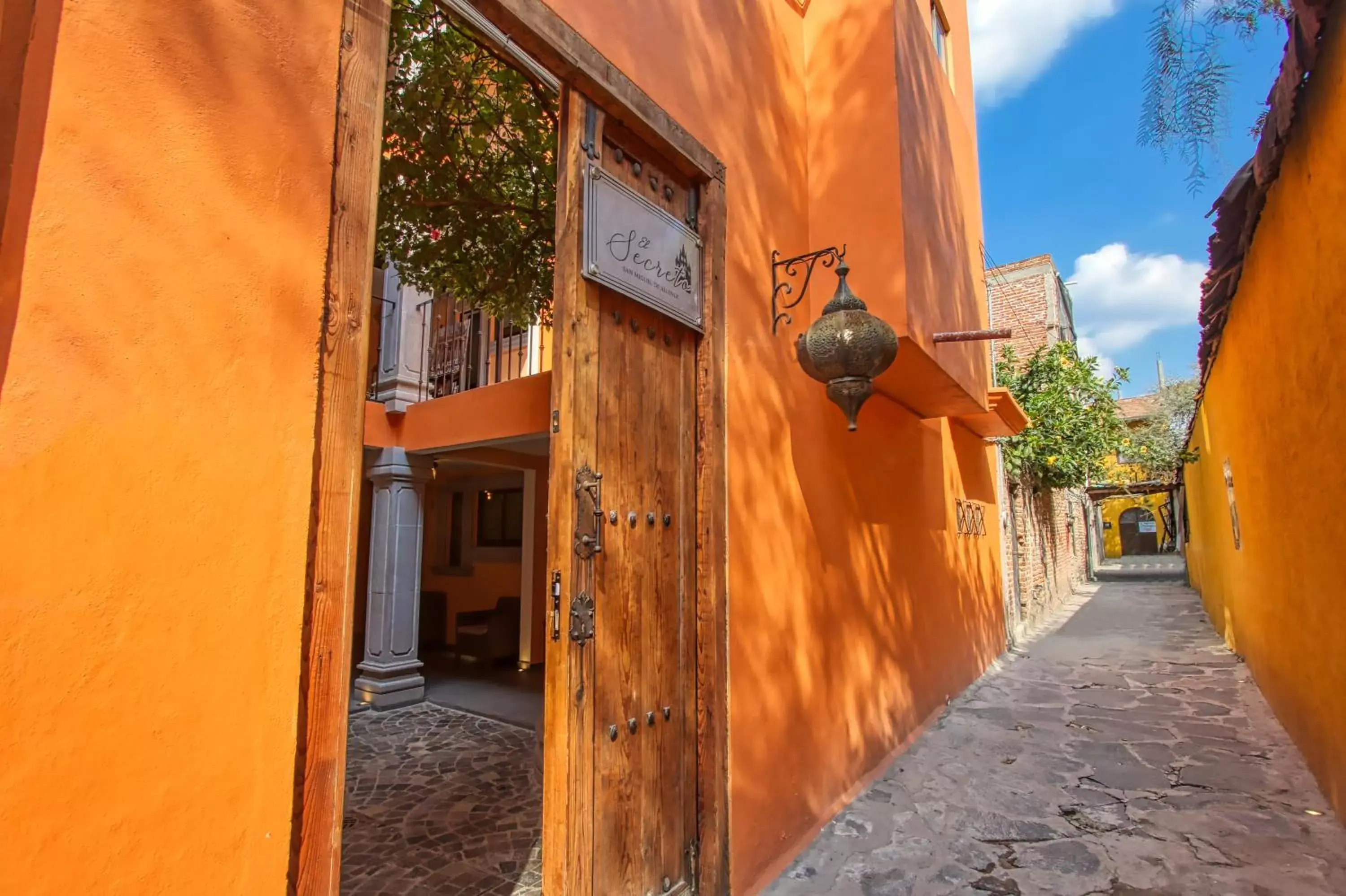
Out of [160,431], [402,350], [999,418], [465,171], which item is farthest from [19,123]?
[999,418]

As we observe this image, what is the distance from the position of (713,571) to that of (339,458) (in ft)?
5.67

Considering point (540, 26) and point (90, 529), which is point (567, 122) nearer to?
point (540, 26)

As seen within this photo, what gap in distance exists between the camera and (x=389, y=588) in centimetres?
686

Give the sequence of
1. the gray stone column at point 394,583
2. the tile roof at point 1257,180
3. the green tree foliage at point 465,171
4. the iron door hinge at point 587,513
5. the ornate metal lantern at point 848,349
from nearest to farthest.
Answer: the iron door hinge at point 587,513, the tile roof at point 1257,180, the ornate metal lantern at point 848,349, the green tree foliage at point 465,171, the gray stone column at point 394,583

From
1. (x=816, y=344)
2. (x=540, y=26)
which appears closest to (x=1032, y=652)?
(x=816, y=344)

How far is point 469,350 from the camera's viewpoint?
26.3 ft

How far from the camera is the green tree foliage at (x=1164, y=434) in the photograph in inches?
691

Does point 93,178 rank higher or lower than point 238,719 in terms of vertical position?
higher

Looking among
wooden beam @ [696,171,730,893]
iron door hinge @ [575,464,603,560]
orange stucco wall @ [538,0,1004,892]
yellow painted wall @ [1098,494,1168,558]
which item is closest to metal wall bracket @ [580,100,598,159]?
orange stucco wall @ [538,0,1004,892]

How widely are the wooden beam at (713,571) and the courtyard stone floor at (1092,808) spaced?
0.62 m

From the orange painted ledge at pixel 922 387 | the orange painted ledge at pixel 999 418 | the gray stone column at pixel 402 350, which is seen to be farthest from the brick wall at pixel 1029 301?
the gray stone column at pixel 402 350

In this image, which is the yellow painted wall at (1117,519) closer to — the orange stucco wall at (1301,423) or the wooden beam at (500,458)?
the orange stucco wall at (1301,423)

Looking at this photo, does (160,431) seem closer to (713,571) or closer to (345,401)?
(345,401)

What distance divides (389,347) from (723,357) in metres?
5.12
